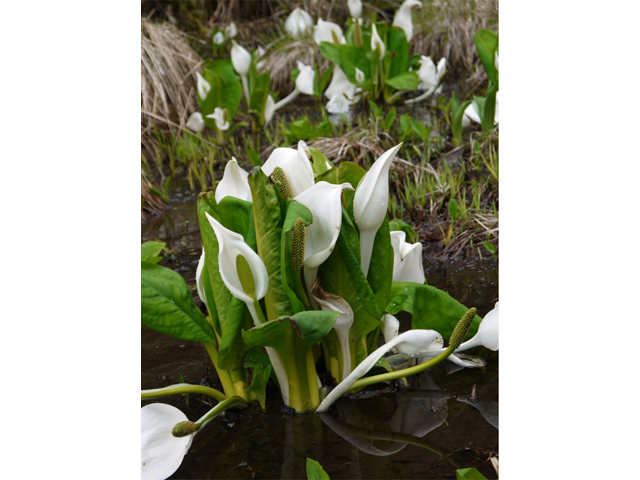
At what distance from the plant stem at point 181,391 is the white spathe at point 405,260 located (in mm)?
418

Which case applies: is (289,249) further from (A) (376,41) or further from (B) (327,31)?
(B) (327,31)

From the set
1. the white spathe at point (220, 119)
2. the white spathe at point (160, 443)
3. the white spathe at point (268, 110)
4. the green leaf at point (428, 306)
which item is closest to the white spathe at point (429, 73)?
the white spathe at point (268, 110)

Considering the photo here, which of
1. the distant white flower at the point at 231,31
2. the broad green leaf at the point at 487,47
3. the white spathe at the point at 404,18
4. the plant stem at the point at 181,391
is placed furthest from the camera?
the distant white flower at the point at 231,31

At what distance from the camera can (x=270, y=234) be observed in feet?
3.31

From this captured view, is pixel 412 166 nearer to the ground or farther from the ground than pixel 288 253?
nearer to the ground

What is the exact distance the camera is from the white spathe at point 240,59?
3.05 m

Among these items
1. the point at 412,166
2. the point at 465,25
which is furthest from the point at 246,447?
the point at 465,25

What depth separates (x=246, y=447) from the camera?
1048 millimetres

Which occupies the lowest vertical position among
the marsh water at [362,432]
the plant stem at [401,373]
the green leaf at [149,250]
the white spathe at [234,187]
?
the marsh water at [362,432]

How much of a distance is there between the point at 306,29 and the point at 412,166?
241 centimetres

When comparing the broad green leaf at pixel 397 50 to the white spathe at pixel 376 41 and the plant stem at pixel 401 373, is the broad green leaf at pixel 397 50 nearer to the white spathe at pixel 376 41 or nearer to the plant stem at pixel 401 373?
the white spathe at pixel 376 41

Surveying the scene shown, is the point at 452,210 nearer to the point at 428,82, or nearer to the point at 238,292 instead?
the point at 238,292

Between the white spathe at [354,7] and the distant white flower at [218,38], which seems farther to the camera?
the distant white flower at [218,38]

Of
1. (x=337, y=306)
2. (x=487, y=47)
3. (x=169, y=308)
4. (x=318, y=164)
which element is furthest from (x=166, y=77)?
(x=337, y=306)
